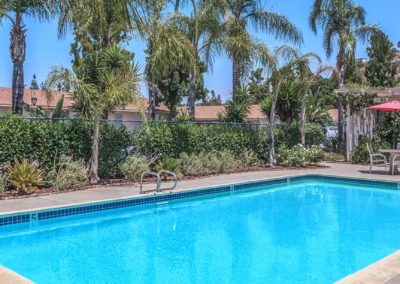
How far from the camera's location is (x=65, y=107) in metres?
27.2

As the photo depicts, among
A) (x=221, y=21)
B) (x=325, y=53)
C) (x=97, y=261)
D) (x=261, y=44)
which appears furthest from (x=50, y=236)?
(x=325, y=53)

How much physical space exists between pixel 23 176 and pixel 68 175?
1119 millimetres

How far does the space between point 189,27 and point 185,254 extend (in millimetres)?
11596

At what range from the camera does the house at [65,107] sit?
11.2m

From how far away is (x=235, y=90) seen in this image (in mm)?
17422

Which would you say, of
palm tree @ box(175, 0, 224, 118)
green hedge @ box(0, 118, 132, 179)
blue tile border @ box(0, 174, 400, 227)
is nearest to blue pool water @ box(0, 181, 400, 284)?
blue tile border @ box(0, 174, 400, 227)

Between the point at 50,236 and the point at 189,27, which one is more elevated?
the point at 189,27

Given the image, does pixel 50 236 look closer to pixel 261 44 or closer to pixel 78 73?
pixel 78 73

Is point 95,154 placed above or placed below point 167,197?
above

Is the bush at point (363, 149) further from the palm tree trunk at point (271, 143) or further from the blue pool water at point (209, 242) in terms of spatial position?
the blue pool water at point (209, 242)

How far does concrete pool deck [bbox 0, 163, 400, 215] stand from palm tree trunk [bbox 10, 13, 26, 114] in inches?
132

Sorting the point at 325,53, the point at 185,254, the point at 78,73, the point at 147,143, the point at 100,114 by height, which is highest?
the point at 325,53

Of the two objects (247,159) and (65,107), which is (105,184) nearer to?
(247,159)

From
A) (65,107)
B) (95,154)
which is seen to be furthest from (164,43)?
(65,107)
